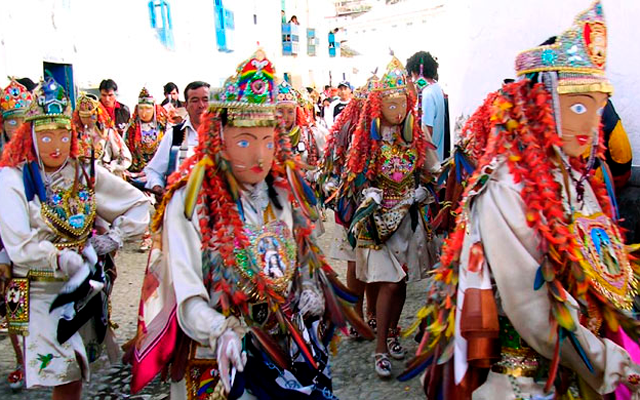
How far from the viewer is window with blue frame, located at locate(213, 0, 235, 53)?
912 inches

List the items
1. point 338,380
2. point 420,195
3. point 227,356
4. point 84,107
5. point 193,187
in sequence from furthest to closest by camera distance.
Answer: point 84,107
point 420,195
point 338,380
point 193,187
point 227,356

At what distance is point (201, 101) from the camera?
5.44 m

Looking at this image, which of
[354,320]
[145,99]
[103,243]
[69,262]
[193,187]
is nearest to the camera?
[193,187]

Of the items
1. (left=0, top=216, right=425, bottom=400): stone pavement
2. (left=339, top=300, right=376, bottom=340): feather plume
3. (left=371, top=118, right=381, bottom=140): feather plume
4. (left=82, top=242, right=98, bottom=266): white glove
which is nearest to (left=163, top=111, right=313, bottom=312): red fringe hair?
(left=339, top=300, right=376, bottom=340): feather plume

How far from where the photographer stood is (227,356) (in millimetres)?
2395

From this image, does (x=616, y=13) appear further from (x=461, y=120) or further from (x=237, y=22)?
(x=237, y=22)

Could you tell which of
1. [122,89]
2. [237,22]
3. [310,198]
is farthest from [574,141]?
[237,22]

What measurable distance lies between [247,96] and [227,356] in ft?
3.96

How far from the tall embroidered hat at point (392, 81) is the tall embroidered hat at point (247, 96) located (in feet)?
7.48

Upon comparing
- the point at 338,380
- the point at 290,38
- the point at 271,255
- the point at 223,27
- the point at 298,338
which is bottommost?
the point at 338,380

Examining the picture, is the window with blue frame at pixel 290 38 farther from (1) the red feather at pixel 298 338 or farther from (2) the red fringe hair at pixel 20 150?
(1) the red feather at pixel 298 338

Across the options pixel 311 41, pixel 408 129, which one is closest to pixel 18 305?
pixel 408 129

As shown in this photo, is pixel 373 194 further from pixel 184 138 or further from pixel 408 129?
pixel 184 138

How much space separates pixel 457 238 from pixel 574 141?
0.64 m
